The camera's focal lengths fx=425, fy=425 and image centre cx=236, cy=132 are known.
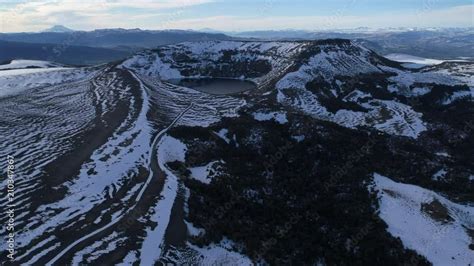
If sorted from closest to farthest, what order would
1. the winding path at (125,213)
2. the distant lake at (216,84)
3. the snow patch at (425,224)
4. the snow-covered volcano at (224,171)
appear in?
the winding path at (125,213) < the snow-covered volcano at (224,171) < the snow patch at (425,224) < the distant lake at (216,84)

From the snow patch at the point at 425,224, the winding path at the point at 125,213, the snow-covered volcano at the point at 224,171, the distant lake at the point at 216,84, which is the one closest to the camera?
the winding path at the point at 125,213

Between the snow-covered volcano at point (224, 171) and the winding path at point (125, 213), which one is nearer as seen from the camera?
the winding path at point (125, 213)

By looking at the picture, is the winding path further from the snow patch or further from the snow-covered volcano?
the snow patch

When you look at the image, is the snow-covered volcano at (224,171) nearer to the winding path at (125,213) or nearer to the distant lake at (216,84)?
the winding path at (125,213)

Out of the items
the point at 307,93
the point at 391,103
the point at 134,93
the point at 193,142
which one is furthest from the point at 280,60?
the point at 193,142

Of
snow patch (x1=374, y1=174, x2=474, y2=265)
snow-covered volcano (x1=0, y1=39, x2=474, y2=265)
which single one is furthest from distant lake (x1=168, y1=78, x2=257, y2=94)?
snow patch (x1=374, y1=174, x2=474, y2=265)

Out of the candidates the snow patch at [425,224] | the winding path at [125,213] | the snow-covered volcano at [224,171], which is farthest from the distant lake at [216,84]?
the snow patch at [425,224]

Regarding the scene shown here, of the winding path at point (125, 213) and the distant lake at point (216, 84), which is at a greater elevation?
the winding path at point (125, 213)

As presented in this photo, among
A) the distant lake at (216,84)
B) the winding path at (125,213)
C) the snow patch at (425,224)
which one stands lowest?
the distant lake at (216,84)

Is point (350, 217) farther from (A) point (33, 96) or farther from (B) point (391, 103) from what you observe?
(A) point (33, 96)

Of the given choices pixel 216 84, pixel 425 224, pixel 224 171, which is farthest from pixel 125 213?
pixel 216 84
